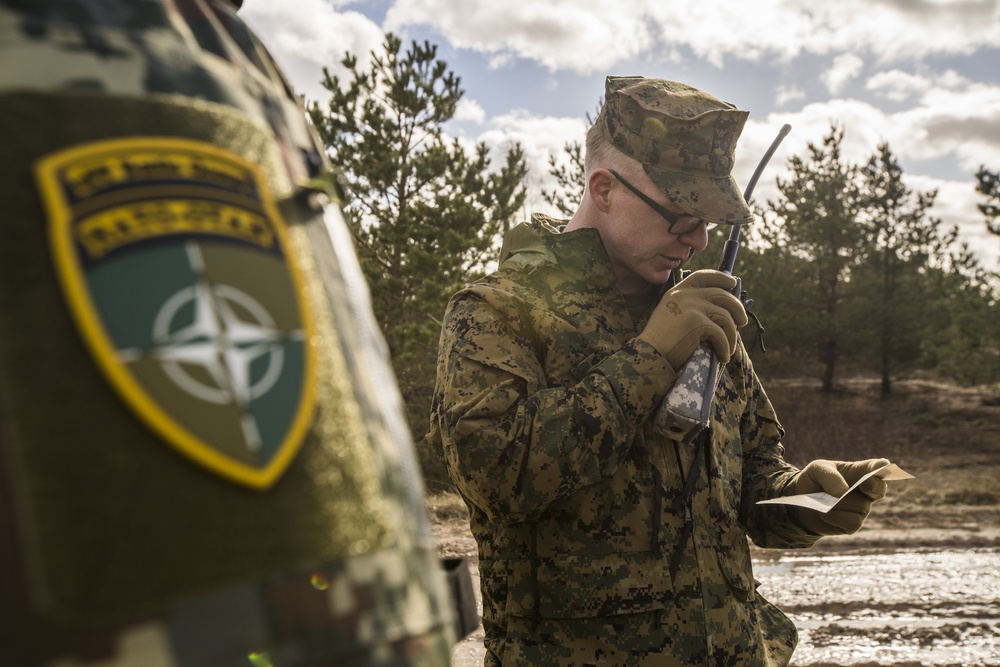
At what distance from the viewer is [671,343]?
6.04 feet

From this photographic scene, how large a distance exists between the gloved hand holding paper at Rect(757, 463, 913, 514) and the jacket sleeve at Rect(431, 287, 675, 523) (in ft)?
1.50

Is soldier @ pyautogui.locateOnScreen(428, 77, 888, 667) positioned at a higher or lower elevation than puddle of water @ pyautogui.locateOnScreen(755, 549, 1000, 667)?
higher

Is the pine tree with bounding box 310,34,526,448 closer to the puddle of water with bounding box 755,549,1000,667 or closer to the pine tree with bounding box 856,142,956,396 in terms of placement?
the puddle of water with bounding box 755,549,1000,667

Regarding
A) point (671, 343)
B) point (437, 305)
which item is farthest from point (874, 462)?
point (437, 305)

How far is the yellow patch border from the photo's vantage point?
19.5 inches

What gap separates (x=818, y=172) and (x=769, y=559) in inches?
589

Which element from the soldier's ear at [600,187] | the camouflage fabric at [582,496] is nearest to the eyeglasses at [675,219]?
the soldier's ear at [600,187]

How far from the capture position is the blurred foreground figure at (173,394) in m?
0.48

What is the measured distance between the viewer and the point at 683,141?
217 cm

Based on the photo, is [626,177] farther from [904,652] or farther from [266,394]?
[904,652]

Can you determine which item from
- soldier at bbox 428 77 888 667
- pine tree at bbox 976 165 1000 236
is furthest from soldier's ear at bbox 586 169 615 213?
pine tree at bbox 976 165 1000 236

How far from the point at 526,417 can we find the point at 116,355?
4.14 feet

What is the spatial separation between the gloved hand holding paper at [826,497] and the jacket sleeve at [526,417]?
456mm

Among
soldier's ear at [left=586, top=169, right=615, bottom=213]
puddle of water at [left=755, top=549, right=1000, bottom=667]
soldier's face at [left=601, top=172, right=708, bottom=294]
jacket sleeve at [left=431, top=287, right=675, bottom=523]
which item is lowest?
puddle of water at [left=755, top=549, right=1000, bottom=667]
